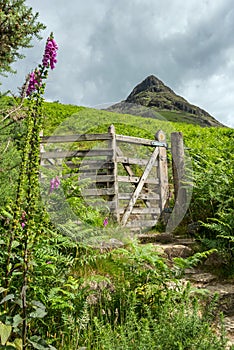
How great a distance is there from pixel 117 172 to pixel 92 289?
226 inches

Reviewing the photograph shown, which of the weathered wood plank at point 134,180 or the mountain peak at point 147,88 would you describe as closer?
the weathered wood plank at point 134,180

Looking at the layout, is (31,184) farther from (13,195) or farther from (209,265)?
(209,265)

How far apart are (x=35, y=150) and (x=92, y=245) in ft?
8.15

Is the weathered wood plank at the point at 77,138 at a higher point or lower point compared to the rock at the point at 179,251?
higher

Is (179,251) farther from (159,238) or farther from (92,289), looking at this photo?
(92,289)

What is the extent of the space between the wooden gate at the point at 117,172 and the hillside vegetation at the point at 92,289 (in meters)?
2.37

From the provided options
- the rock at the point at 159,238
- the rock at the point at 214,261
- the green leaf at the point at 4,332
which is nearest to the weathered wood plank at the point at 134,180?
the rock at the point at 159,238

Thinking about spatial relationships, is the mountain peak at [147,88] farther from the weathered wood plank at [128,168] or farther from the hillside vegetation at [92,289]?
the hillside vegetation at [92,289]

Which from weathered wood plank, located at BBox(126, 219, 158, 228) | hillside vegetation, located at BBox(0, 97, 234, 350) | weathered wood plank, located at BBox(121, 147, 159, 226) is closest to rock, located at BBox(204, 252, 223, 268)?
hillside vegetation, located at BBox(0, 97, 234, 350)

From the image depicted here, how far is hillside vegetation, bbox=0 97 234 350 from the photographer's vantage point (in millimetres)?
2250

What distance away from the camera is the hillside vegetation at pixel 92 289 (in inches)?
88.6

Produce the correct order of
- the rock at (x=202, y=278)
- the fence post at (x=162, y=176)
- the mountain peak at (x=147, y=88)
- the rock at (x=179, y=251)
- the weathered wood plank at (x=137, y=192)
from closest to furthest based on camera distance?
the rock at (x=202, y=278) → the rock at (x=179, y=251) → the weathered wood plank at (x=137, y=192) → the fence post at (x=162, y=176) → the mountain peak at (x=147, y=88)

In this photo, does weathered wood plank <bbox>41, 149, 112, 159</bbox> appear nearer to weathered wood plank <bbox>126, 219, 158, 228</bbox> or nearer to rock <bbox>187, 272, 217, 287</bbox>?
weathered wood plank <bbox>126, 219, 158, 228</bbox>

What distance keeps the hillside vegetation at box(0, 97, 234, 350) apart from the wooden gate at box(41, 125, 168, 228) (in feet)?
7.76
